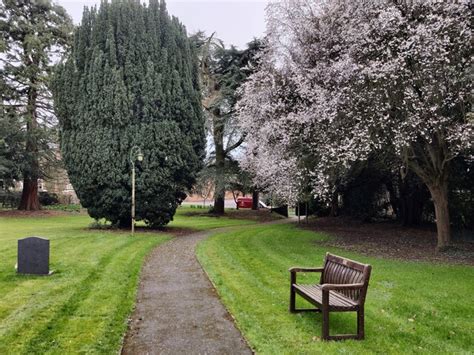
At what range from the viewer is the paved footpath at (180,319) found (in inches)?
186

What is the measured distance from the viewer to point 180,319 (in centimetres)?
579

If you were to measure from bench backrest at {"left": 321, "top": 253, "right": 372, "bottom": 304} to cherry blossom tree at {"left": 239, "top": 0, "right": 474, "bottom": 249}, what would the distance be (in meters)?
5.46

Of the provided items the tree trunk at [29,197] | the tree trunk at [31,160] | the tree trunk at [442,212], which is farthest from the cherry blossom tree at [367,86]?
the tree trunk at [29,197]

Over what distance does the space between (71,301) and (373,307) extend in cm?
478

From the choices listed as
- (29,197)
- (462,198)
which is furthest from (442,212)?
(29,197)

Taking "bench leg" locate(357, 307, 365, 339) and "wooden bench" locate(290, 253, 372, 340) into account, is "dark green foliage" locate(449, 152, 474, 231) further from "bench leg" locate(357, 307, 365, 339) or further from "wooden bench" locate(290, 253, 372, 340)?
"bench leg" locate(357, 307, 365, 339)

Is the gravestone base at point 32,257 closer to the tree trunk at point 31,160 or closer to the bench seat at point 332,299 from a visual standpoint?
the bench seat at point 332,299

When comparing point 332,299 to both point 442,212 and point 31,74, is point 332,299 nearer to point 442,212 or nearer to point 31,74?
point 442,212

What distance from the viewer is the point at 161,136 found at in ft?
56.2

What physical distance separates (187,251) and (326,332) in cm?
803

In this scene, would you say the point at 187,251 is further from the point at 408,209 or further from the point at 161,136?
the point at 408,209

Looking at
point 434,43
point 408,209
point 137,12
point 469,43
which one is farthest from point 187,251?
point 408,209

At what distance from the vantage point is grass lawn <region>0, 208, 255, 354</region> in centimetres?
484

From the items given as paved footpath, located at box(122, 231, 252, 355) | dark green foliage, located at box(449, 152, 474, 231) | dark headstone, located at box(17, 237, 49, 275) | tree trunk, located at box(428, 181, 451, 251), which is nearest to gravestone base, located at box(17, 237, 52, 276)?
dark headstone, located at box(17, 237, 49, 275)
